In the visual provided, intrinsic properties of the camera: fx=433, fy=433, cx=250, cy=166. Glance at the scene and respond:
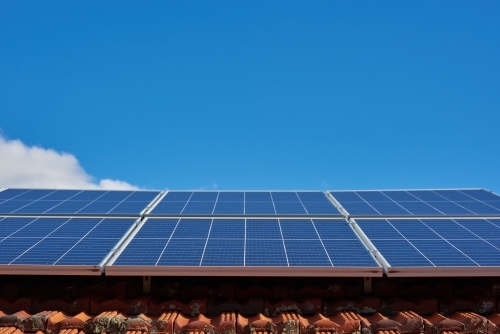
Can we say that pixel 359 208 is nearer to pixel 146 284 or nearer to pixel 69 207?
pixel 146 284

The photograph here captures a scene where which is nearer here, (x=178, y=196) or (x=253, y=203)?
(x=253, y=203)

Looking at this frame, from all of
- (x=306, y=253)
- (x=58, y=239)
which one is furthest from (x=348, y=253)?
(x=58, y=239)

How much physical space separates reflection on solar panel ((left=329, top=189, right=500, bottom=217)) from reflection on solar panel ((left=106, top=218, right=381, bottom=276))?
1.70 metres

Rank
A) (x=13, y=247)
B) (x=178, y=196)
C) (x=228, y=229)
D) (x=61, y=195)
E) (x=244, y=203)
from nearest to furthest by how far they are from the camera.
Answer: (x=13, y=247), (x=228, y=229), (x=244, y=203), (x=178, y=196), (x=61, y=195)

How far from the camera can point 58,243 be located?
7.81 metres

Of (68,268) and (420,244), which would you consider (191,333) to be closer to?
(68,268)

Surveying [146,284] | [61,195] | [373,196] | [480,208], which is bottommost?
[146,284]

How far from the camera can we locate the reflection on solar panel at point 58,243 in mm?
6836

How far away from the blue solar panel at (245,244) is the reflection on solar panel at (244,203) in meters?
0.75

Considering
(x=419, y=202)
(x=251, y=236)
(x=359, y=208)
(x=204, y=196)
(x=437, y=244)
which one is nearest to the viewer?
(x=437, y=244)

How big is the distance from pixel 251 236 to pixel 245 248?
635mm

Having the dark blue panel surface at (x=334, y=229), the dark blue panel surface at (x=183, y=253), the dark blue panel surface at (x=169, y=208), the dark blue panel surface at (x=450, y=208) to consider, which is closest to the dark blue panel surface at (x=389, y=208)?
the dark blue panel surface at (x=450, y=208)

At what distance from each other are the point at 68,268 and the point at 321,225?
15.6 ft

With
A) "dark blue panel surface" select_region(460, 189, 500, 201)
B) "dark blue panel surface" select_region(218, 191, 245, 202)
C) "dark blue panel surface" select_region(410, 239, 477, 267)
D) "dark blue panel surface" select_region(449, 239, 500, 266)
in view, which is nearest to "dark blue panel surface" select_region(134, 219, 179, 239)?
"dark blue panel surface" select_region(218, 191, 245, 202)
